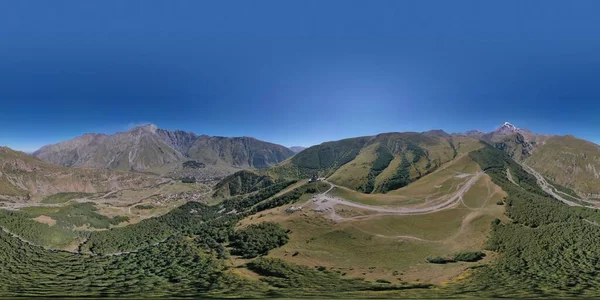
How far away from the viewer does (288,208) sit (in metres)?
186

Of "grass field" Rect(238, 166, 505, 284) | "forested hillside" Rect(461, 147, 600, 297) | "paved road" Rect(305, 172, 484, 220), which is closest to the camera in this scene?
"forested hillside" Rect(461, 147, 600, 297)

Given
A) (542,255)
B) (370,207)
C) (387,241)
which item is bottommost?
(542,255)

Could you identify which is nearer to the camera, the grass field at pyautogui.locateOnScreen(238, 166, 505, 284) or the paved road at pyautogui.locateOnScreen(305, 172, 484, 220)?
the grass field at pyautogui.locateOnScreen(238, 166, 505, 284)

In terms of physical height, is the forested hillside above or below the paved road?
below

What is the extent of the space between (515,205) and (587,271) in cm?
5371

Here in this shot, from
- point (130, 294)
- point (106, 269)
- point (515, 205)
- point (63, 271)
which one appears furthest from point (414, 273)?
point (63, 271)

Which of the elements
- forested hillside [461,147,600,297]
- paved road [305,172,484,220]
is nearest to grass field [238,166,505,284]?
paved road [305,172,484,220]

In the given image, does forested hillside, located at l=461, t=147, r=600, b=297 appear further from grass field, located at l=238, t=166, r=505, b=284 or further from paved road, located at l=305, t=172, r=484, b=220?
paved road, located at l=305, t=172, r=484, b=220

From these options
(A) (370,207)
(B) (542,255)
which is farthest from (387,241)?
(B) (542,255)

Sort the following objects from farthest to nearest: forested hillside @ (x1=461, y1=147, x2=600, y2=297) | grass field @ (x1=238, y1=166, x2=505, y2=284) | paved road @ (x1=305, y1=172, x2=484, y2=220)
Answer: paved road @ (x1=305, y1=172, x2=484, y2=220) → grass field @ (x1=238, y1=166, x2=505, y2=284) → forested hillside @ (x1=461, y1=147, x2=600, y2=297)

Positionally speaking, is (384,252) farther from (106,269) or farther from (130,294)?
(106,269)

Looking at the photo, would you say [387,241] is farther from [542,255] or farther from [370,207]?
[542,255]

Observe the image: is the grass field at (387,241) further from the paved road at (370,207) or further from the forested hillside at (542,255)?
the forested hillside at (542,255)

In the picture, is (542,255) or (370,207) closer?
(542,255)
